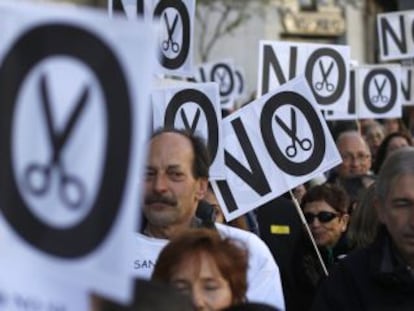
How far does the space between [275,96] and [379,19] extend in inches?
215

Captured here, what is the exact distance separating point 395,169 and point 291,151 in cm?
214

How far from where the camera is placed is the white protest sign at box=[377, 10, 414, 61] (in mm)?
11242

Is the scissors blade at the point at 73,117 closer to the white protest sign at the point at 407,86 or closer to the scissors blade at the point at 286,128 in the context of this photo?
the scissors blade at the point at 286,128

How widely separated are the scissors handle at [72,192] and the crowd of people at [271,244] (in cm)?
22

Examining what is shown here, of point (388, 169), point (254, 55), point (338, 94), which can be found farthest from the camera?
point (254, 55)

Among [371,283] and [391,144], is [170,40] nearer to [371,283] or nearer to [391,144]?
[391,144]

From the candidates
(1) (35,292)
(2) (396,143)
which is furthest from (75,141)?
(2) (396,143)

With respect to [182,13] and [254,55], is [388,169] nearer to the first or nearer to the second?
[182,13]

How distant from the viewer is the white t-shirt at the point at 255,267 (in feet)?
13.2

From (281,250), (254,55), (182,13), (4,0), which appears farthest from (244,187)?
(254,55)

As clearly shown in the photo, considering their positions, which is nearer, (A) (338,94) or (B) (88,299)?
(B) (88,299)

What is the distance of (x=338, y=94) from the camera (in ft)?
29.6

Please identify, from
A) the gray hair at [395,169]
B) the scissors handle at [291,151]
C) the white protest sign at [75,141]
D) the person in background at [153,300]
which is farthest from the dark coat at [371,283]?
the scissors handle at [291,151]

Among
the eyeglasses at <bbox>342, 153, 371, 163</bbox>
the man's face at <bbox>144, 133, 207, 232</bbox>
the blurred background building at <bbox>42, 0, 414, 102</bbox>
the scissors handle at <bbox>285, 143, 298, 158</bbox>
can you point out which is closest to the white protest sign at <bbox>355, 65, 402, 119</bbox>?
the eyeglasses at <bbox>342, 153, 371, 163</bbox>
